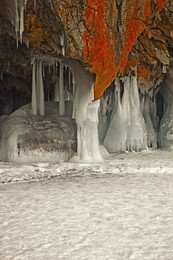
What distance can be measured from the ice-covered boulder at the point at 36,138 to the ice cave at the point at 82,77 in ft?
0.10

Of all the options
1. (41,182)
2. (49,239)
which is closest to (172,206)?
(49,239)

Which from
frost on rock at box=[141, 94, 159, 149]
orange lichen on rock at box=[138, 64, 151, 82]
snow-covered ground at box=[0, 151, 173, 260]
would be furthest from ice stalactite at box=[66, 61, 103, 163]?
frost on rock at box=[141, 94, 159, 149]

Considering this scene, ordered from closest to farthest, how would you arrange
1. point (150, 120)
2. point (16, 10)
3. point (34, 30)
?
1. point (16, 10)
2. point (34, 30)
3. point (150, 120)

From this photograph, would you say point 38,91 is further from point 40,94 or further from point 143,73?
point 143,73

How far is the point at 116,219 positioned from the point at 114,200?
768mm

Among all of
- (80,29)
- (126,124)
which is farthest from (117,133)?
(80,29)

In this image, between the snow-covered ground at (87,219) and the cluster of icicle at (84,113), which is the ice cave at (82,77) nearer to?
the cluster of icicle at (84,113)

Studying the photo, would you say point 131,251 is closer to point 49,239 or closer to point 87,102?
point 49,239

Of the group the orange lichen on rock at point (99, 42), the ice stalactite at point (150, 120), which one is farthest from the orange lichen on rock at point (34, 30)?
the ice stalactite at point (150, 120)

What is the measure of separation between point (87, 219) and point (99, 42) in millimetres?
4720

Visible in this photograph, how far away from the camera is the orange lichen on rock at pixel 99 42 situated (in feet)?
19.7

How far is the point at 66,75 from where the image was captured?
11719 mm

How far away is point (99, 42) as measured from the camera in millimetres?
6367

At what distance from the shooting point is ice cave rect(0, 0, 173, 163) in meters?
5.99
